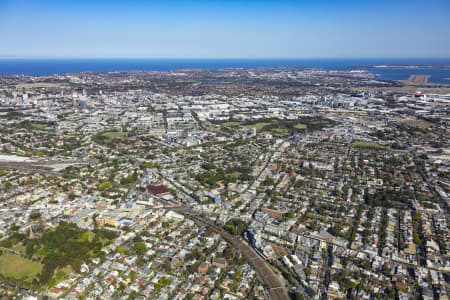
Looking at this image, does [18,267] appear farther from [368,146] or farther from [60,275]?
[368,146]

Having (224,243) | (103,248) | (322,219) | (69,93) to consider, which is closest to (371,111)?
(322,219)

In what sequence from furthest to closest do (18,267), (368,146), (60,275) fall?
1. (368,146)
2. (18,267)
3. (60,275)

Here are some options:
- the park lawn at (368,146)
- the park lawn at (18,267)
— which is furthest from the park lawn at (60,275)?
the park lawn at (368,146)

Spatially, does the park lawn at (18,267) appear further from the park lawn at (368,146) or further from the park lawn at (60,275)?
the park lawn at (368,146)

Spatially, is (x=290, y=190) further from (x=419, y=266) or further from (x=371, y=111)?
(x=371, y=111)

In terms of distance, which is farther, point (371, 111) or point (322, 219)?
point (371, 111)

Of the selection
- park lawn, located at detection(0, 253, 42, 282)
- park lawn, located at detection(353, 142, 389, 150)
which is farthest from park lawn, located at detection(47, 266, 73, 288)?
park lawn, located at detection(353, 142, 389, 150)

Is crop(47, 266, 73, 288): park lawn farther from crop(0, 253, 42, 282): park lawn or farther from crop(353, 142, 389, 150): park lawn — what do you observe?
crop(353, 142, 389, 150): park lawn

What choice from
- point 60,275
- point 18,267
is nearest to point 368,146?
point 60,275

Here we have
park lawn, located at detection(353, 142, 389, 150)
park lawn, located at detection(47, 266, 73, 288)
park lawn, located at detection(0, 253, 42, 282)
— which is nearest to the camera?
park lawn, located at detection(47, 266, 73, 288)
